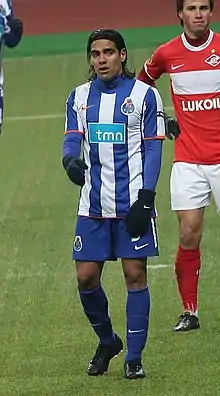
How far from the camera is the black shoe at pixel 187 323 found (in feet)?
26.8

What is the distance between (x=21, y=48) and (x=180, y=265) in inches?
658

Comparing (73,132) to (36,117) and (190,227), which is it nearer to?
(190,227)

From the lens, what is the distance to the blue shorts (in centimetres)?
694

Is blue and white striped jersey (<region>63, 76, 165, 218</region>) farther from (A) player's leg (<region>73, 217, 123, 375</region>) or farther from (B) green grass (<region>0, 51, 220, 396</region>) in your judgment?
(B) green grass (<region>0, 51, 220, 396</region>)

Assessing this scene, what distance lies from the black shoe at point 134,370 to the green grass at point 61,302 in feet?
0.17

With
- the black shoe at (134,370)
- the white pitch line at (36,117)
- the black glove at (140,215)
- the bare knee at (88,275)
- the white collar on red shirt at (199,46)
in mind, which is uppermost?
the white collar on red shirt at (199,46)

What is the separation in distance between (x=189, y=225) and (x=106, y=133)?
1468 mm

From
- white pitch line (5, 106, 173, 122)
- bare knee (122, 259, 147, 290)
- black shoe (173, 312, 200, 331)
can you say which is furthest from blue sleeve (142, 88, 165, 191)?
white pitch line (5, 106, 173, 122)

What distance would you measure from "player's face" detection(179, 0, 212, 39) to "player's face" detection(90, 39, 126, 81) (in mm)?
1217

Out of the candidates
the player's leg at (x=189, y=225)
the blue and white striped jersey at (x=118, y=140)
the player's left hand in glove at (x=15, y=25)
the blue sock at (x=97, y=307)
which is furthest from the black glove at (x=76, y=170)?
the player's left hand in glove at (x=15, y=25)

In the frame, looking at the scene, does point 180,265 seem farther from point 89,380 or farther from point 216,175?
point 89,380

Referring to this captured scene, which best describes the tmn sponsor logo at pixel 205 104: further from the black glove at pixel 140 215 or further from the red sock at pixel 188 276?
the black glove at pixel 140 215

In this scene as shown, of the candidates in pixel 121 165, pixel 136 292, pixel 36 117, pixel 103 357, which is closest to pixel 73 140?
pixel 121 165

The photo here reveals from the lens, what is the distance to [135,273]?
696 cm
